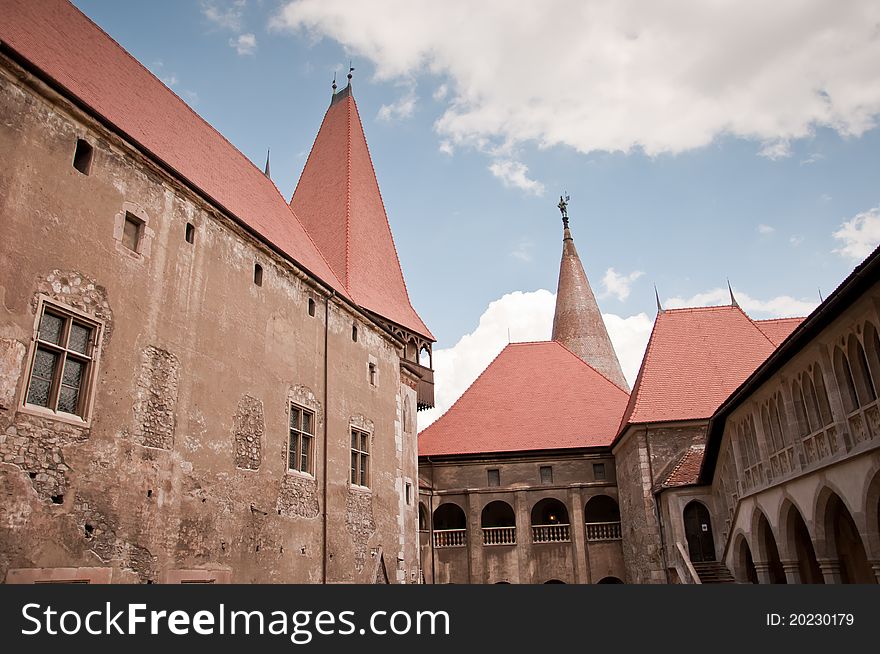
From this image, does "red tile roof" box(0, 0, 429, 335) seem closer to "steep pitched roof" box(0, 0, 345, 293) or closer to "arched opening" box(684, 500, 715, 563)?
"steep pitched roof" box(0, 0, 345, 293)

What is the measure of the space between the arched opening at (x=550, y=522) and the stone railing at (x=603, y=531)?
82 cm

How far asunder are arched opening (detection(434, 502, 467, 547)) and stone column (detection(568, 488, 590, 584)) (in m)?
4.00

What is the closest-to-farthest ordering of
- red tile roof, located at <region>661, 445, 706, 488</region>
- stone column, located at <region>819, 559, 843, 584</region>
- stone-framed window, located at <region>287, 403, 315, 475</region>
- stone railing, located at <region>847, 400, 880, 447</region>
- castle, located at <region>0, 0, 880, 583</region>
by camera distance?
castle, located at <region>0, 0, 880, 583</region>
stone railing, located at <region>847, 400, 880, 447</region>
stone column, located at <region>819, 559, 843, 584</region>
stone-framed window, located at <region>287, 403, 315, 475</region>
red tile roof, located at <region>661, 445, 706, 488</region>

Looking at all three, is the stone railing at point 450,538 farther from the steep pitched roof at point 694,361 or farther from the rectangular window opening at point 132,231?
the rectangular window opening at point 132,231

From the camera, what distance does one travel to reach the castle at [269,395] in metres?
8.70

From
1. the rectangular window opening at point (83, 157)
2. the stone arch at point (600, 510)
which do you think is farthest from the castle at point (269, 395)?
the stone arch at point (600, 510)

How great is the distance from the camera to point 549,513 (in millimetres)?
27859

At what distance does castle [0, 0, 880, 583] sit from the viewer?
8695 millimetres

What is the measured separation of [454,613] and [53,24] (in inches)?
515

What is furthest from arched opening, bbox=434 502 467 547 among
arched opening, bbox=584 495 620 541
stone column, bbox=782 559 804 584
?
stone column, bbox=782 559 804 584

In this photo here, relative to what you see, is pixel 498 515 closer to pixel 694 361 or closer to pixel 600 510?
pixel 600 510

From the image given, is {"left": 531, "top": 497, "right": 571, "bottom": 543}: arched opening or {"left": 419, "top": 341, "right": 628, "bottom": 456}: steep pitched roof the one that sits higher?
{"left": 419, "top": 341, "right": 628, "bottom": 456}: steep pitched roof

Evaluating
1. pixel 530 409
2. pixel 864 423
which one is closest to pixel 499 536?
pixel 530 409

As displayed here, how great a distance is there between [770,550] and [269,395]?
11.9 meters
